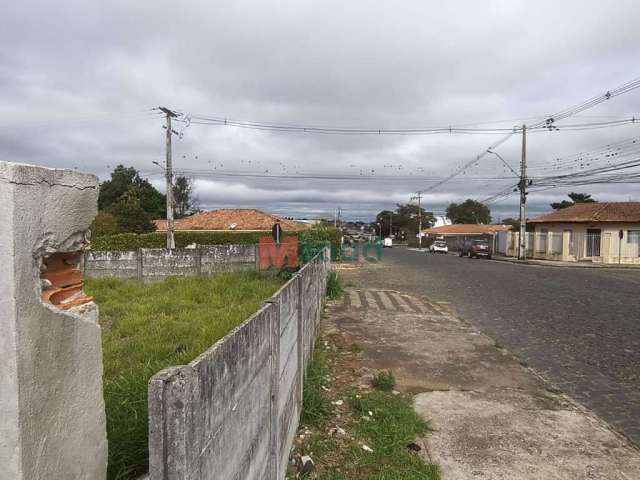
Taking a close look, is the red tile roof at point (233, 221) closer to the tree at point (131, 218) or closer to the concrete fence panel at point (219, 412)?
the tree at point (131, 218)

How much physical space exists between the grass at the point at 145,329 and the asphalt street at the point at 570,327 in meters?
4.13

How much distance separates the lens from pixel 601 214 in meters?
33.4

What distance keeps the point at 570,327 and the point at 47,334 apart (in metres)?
9.09

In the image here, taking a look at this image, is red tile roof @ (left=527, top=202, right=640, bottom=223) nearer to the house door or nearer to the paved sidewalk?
the house door

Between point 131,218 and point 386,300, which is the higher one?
point 131,218

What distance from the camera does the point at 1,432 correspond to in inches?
54.4

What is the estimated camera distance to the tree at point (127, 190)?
55406 mm

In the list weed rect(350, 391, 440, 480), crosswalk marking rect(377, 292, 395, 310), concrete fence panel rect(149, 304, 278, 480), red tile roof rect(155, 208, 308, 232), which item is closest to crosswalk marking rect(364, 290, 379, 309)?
crosswalk marking rect(377, 292, 395, 310)

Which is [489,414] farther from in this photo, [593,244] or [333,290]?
[593,244]

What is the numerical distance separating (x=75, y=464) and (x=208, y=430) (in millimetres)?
585

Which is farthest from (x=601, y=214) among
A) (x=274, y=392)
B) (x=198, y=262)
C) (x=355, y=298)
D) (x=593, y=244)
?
(x=274, y=392)

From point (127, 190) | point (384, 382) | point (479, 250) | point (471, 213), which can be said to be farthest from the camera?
point (471, 213)

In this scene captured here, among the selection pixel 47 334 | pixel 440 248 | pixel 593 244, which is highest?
pixel 47 334

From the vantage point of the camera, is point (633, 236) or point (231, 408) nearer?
point (231, 408)
